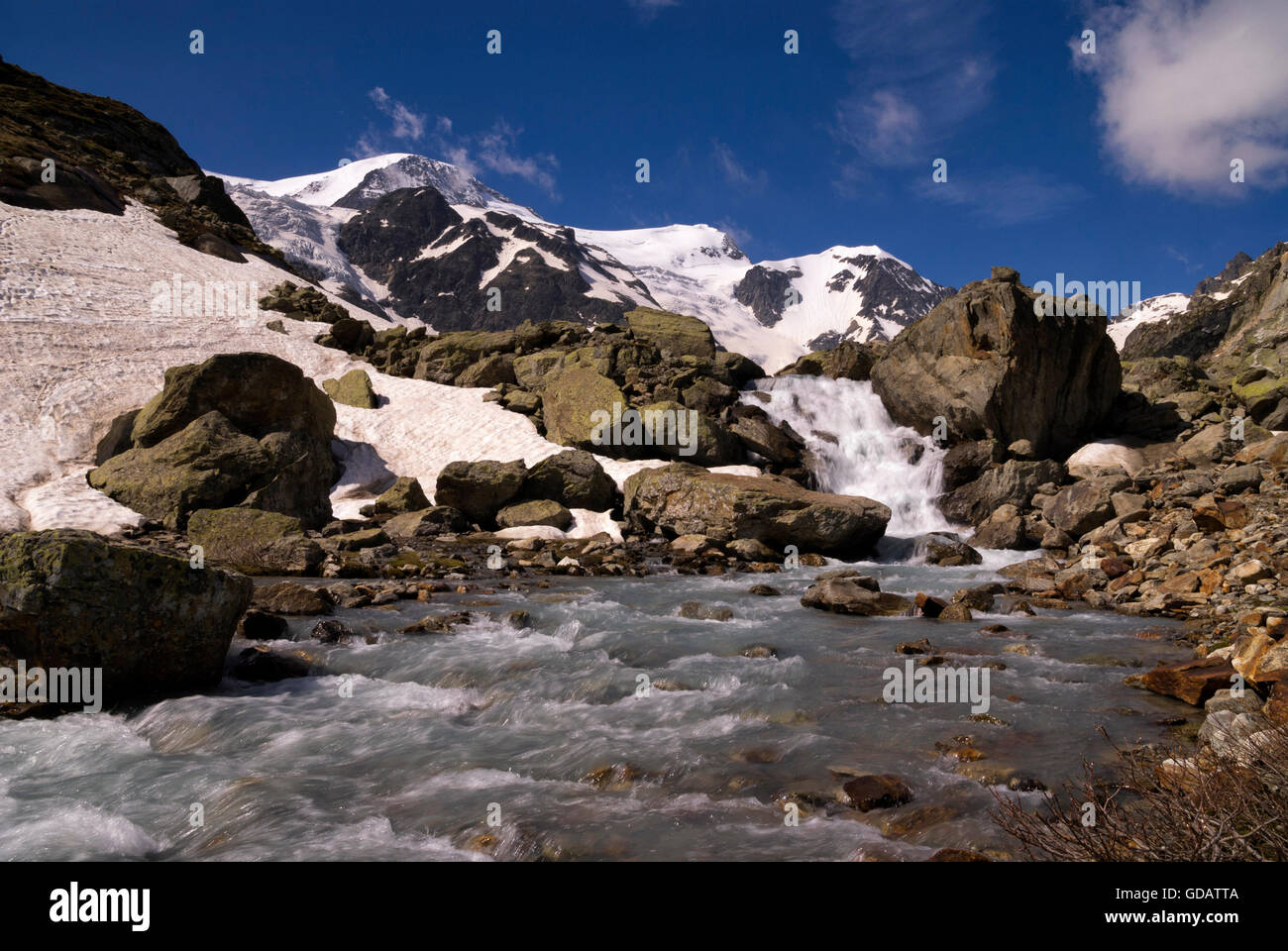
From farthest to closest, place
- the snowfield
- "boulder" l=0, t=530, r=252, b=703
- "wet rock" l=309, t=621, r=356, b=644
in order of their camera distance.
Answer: the snowfield < "wet rock" l=309, t=621, r=356, b=644 < "boulder" l=0, t=530, r=252, b=703

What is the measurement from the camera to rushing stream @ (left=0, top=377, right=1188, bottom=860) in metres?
5.17

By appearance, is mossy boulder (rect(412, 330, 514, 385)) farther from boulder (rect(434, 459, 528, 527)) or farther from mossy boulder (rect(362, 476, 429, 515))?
boulder (rect(434, 459, 528, 527))

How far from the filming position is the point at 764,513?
1948 centimetres

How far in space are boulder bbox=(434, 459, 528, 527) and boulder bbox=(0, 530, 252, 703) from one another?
14490mm

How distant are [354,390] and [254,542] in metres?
16.0

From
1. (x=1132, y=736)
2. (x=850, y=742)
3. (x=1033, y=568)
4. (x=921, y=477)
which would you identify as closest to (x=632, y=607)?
(x=850, y=742)

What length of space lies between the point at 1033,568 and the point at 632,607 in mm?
9542

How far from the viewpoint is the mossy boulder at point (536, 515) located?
22344mm

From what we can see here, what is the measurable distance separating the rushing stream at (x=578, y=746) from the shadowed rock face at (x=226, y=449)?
380 inches

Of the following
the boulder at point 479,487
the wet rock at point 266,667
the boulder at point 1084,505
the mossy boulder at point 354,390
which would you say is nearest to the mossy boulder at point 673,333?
the mossy boulder at point 354,390

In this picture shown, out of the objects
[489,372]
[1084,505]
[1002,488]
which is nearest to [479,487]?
[489,372]

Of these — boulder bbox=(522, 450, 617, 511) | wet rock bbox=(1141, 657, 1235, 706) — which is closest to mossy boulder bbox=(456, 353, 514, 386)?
boulder bbox=(522, 450, 617, 511)

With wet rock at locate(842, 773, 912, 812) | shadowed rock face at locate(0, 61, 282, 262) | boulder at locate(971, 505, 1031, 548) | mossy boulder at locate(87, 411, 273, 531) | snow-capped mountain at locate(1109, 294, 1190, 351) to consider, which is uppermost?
snow-capped mountain at locate(1109, 294, 1190, 351)

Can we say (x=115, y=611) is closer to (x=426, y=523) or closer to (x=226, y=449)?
(x=226, y=449)
